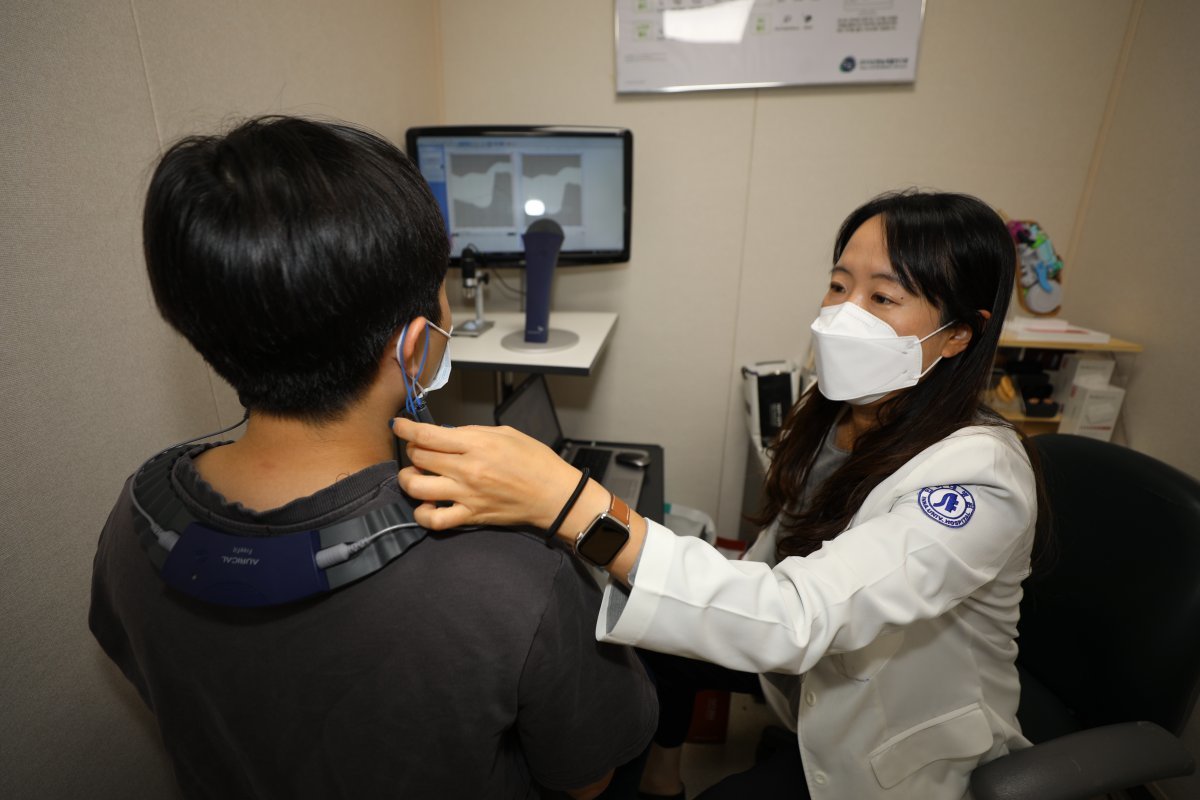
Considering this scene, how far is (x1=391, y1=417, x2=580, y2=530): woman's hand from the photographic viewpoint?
1.82 ft

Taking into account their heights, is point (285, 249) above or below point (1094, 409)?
above

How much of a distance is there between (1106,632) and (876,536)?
0.62m

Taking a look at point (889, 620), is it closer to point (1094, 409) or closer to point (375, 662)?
point (375, 662)

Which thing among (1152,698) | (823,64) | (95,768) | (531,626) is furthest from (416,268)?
(823,64)

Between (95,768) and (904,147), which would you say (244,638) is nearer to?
(95,768)

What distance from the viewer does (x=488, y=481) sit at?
1.91 ft

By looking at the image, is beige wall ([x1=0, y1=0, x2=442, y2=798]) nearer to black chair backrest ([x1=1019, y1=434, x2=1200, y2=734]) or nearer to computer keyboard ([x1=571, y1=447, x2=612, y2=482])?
computer keyboard ([x1=571, y1=447, x2=612, y2=482])

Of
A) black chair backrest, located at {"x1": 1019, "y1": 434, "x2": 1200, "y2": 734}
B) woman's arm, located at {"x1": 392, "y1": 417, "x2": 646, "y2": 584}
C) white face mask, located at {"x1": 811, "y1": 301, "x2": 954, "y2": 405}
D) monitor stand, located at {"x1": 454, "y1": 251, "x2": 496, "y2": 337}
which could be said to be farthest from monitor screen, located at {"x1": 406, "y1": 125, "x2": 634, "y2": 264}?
black chair backrest, located at {"x1": 1019, "y1": 434, "x2": 1200, "y2": 734}

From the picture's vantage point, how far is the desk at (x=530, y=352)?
1.46 meters

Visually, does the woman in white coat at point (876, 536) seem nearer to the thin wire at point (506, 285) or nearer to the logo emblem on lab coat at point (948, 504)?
the logo emblem on lab coat at point (948, 504)

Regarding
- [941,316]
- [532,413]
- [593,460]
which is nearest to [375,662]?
[941,316]

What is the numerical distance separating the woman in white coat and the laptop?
60 cm

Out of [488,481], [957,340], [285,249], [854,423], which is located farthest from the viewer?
[854,423]

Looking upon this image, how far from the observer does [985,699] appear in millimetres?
935
